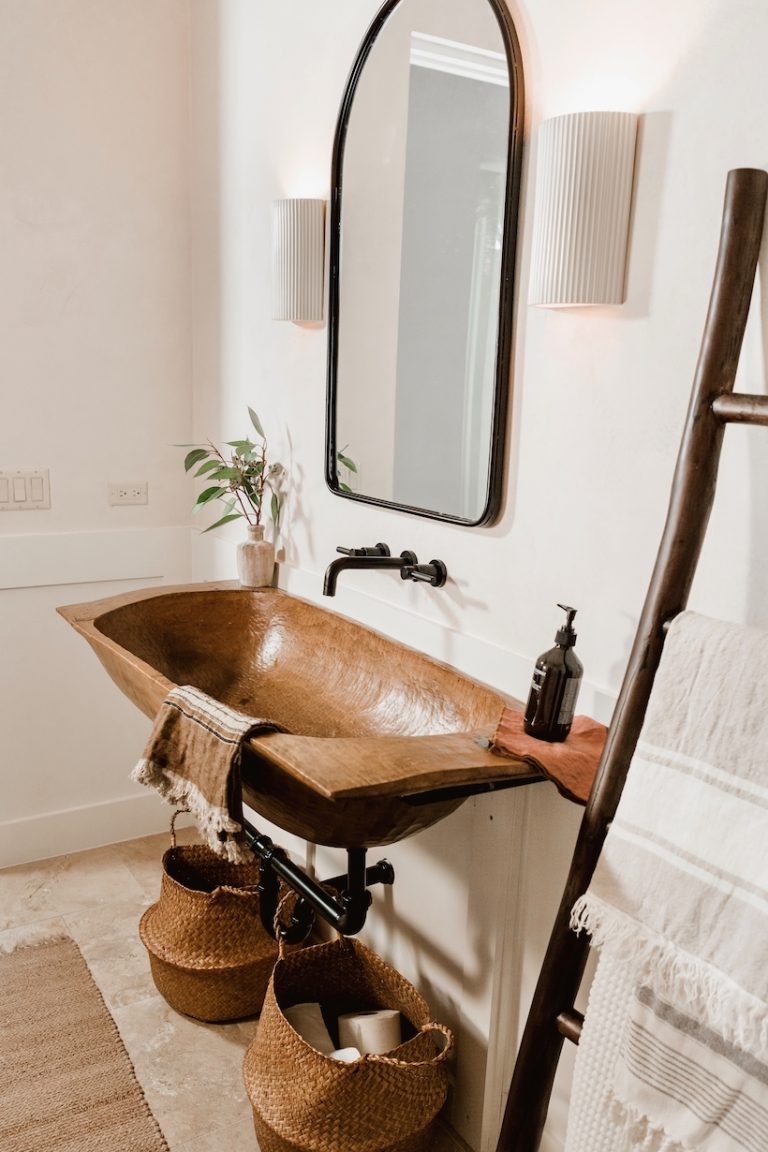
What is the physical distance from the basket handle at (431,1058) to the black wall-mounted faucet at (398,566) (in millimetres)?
731

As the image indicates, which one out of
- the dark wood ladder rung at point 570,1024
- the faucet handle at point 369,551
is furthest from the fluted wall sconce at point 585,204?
the dark wood ladder rung at point 570,1024

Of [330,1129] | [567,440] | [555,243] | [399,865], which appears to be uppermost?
[555,243]

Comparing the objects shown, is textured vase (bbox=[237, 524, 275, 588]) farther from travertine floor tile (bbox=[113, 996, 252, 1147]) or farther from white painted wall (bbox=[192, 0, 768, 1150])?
travertine floor tile (bbox=[113, 996, 252, 1147])

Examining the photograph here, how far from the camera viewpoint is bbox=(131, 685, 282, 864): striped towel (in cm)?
124

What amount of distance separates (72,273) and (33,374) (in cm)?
28

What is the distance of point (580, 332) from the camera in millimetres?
1315

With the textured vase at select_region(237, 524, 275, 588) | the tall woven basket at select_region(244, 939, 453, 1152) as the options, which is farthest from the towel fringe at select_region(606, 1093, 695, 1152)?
the textured vase at select_region(237, 524, 275, 588)

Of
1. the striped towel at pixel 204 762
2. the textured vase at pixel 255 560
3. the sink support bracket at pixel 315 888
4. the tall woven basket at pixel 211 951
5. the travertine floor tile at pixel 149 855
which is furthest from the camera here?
the travertine floor tile at pixel 149 855

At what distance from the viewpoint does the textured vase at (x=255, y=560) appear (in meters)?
2.17

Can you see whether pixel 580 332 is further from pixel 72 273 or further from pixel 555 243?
pixel 72 273

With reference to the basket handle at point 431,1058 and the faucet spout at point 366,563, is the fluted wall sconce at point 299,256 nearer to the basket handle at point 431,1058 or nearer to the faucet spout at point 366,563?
the faucet spout at point 366,563

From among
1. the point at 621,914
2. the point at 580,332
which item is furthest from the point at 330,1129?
the point at 580,332

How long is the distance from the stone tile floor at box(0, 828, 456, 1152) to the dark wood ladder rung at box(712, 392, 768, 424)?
1345 mm

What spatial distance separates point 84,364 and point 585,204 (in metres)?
1.65
